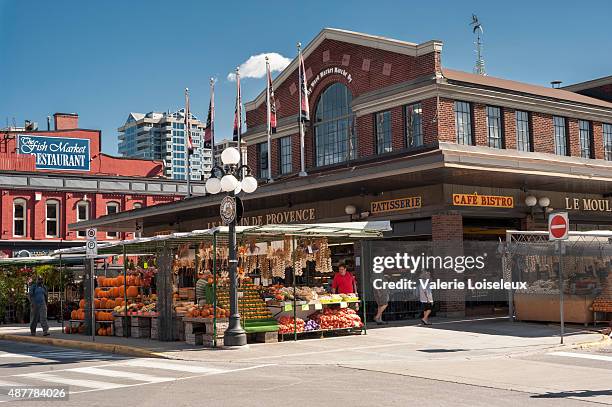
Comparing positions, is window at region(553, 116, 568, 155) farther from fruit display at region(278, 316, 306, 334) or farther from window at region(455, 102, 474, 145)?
fruit display at region(278, 316, 306, 334)

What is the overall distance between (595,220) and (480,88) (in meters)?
6.98

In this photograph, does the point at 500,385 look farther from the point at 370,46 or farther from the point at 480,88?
the point at 370,46

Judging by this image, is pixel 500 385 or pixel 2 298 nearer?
pixel 500 385

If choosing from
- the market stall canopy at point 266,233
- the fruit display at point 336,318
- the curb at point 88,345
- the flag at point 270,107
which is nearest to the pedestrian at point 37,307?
the curb at point 88,345

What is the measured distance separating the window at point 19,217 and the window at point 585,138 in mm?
38263

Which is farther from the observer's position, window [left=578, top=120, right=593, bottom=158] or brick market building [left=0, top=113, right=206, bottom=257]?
brick market building [left=0, top=113, right=206, bottom=257]

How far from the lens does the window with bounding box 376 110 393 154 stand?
30.4m

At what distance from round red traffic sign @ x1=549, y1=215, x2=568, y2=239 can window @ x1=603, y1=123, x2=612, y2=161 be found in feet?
60.6

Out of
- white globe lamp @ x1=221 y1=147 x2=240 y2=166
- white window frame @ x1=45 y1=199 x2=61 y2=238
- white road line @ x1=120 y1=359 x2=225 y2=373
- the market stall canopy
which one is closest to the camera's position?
white road line @ x1=120 y1=359 x2=225 y2=373

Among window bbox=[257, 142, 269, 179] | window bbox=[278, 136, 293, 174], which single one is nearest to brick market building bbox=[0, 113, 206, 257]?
window bbox=[257, 142, 269, 179]

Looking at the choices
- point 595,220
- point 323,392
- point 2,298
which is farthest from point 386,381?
point 2,298

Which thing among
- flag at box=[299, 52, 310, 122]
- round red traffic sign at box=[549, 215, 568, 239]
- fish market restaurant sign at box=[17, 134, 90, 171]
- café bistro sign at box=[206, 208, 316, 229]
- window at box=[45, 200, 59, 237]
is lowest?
round red traffic sign at box=[549, 215, 568, 239]

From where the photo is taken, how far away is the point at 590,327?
2134cm

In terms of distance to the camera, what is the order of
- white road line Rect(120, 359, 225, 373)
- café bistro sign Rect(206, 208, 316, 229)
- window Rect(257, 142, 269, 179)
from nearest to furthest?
1. white road line Rect(120, 359, 225, 373)
2. café bistro sign Rect(206, 208, 316, 229)
3. window Rect(257, 142, 269, 179)
